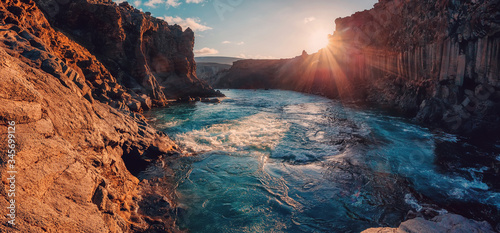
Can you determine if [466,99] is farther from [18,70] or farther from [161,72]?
[161,72]

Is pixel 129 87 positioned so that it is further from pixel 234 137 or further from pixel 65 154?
pixel 65 154

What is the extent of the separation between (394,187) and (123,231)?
774cm

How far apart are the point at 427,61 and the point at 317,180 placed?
56.2 feet

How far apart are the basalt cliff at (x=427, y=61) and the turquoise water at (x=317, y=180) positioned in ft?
10.3

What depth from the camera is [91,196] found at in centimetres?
431

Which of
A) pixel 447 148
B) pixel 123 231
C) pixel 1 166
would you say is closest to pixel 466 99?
pixel 447 148

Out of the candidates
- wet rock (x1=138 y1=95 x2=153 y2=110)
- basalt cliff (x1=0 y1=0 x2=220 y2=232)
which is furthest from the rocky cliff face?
basalt cliff (x1=0 y1=0 x2=220 y2=232)

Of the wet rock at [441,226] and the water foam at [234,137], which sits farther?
the water foam at [234,137]

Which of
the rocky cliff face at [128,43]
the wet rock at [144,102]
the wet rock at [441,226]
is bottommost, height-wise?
the wet rock at [441,226]

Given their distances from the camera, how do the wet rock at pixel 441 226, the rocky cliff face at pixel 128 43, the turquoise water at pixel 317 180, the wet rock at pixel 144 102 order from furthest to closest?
1. the wet rock at pixel 144 102
2. the rocky cliff face at pixel 128 43
3. the turquoise water at pixel 317 180
4. the wet rock at pixel 441 226

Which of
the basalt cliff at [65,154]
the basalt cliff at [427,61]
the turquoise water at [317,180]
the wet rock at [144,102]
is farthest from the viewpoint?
the wet rock at [144,102]

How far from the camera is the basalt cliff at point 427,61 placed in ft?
42.3

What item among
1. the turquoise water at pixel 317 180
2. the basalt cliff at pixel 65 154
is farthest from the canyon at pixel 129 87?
the turquoise water at pixel 317 180

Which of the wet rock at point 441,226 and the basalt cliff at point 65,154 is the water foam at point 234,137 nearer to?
the basalt cliff at point 65,154
